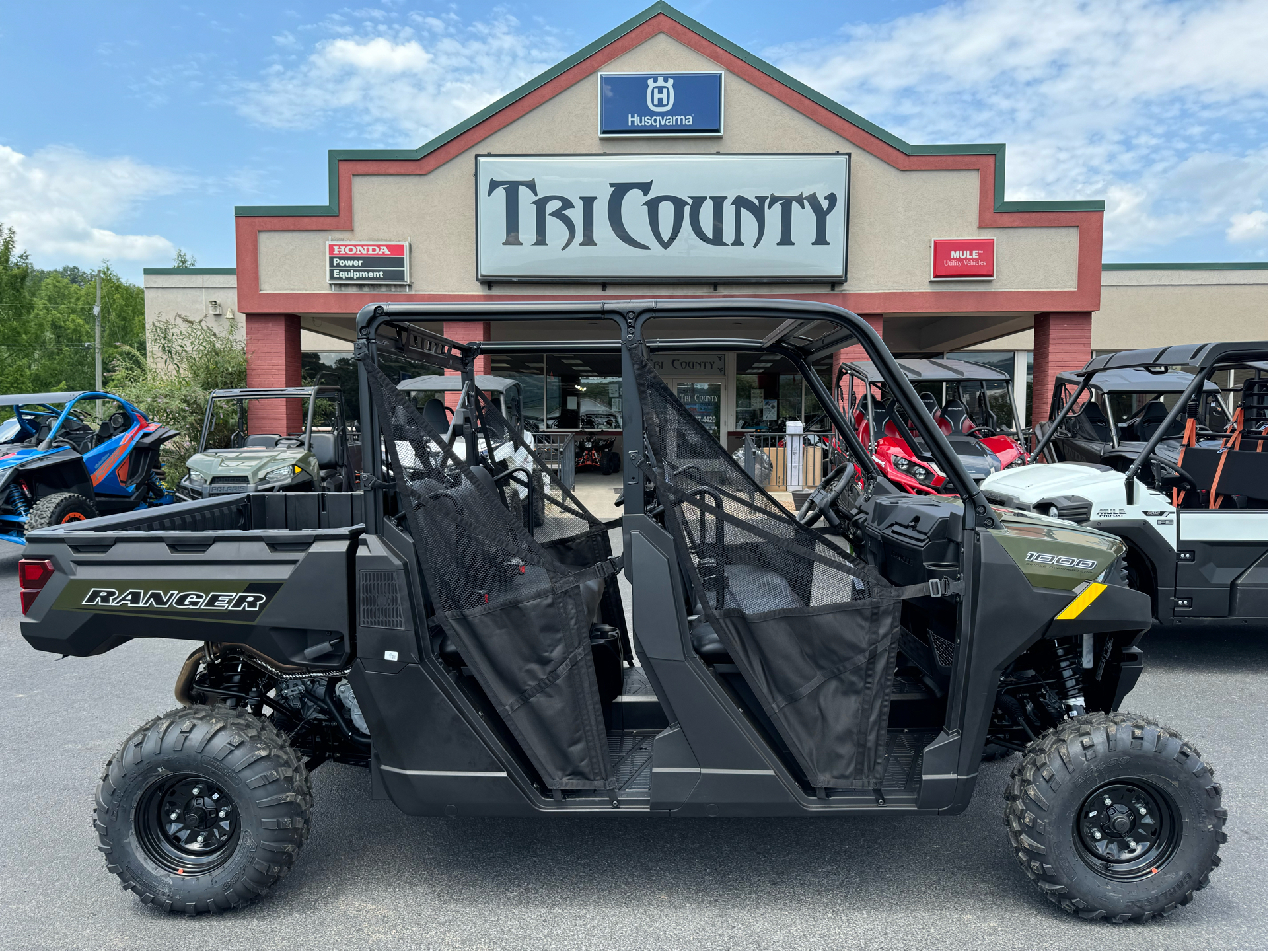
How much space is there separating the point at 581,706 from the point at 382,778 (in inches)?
30.4

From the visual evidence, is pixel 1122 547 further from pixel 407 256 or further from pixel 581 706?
pixel 407 256

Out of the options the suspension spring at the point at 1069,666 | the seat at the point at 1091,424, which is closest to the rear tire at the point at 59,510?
the suspension spring at the point at 1069,666

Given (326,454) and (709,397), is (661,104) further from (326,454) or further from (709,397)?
(326,454)

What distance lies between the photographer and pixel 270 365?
16.0 m

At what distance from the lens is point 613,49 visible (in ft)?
50.6

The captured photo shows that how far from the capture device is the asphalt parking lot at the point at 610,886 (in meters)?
2.71

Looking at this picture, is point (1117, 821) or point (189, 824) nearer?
point (1117, 821)

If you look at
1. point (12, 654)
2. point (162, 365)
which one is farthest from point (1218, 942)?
point (162, 365)

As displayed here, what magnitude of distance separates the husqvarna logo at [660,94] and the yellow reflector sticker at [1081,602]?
1456 centimetres

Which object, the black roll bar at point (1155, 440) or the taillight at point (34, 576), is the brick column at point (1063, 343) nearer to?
the black roll bar at point (1155, 440)

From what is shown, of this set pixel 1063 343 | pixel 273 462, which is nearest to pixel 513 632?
pixel 273 462

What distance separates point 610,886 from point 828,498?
6.25ft

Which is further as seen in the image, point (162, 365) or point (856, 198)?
point (162, 365)

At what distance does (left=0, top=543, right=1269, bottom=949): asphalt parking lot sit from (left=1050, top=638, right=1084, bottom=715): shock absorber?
693 millimetres
